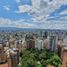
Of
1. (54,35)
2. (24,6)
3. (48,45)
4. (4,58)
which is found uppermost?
(24,6)

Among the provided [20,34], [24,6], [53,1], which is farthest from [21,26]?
[53,1]

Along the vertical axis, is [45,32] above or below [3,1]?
below

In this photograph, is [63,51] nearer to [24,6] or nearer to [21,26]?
[21,26]

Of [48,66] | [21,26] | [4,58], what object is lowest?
[48,66]

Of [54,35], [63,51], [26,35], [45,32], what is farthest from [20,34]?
[63,51]

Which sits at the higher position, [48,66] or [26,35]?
[26,35]

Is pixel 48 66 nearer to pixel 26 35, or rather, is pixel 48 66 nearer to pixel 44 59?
pixel 44 59

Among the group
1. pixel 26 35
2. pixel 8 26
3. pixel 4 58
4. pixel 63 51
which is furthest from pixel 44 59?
pixel 8 26

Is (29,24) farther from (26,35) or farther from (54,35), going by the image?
(54,35)
